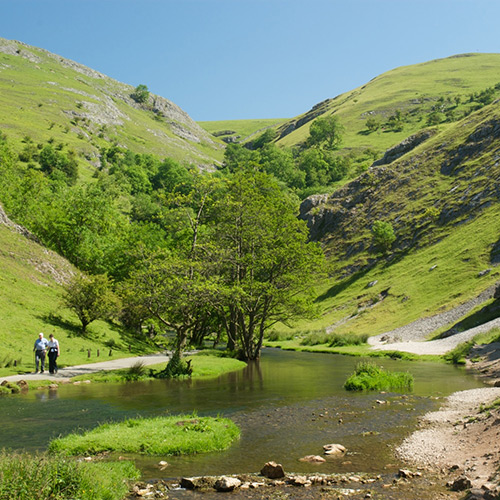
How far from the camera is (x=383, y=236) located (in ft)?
392

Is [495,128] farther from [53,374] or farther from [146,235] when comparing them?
[53,374]

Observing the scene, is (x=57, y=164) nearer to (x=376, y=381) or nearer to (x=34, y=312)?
(x=34, y=312)

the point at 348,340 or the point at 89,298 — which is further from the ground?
the point at 89,298

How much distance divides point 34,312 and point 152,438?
109ft

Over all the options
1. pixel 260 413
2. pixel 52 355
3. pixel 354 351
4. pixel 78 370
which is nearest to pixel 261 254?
pixel 354 351

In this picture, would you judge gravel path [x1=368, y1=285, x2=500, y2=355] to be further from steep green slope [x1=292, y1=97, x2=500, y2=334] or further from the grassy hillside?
the grassy hillside

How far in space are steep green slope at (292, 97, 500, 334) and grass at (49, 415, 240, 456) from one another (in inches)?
2589

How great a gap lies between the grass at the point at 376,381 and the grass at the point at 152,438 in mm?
14278

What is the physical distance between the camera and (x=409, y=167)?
14950 cm

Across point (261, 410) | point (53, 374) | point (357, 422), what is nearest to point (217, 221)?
point (53, 374)

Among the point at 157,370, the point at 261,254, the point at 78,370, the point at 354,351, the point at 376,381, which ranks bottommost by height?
the point at 354,351

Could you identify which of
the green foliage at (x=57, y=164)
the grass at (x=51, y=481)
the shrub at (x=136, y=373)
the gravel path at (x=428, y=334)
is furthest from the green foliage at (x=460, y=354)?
the green foliage at (x=57, y=164)

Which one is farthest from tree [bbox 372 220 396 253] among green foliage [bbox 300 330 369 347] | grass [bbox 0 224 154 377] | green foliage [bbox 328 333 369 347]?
grass [bbox 0 224 154 377]

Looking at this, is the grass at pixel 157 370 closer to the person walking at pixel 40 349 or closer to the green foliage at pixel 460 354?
the person walking at pixel 40 349
